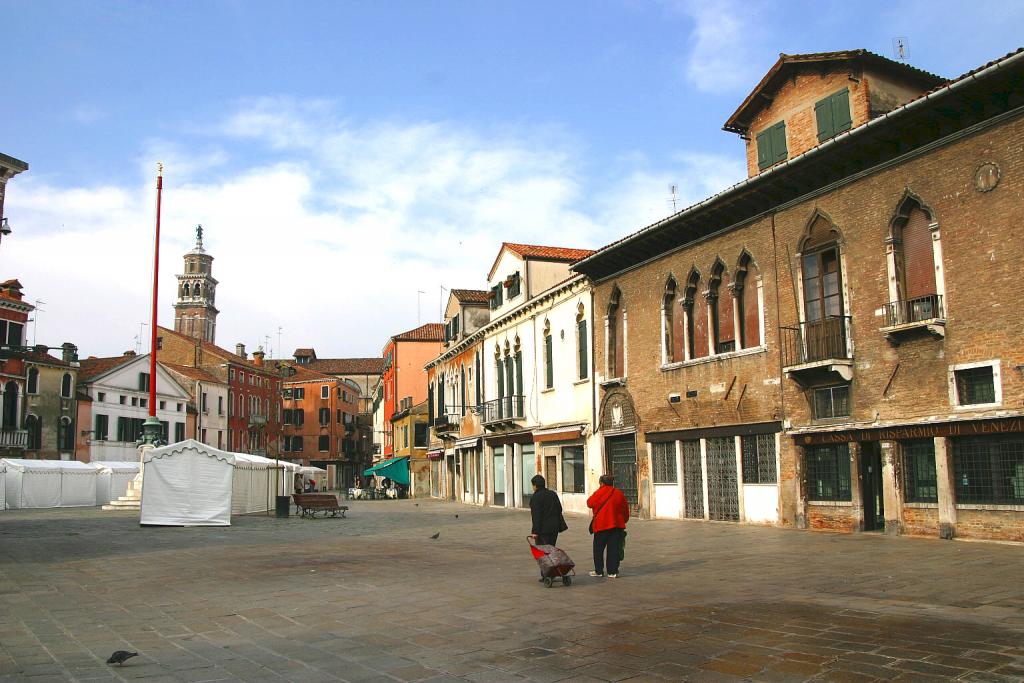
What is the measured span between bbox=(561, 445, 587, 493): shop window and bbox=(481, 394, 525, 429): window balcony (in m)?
4.20

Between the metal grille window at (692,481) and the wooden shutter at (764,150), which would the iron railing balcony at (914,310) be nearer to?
the wooden shutter at (764,150)

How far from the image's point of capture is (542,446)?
32531mm

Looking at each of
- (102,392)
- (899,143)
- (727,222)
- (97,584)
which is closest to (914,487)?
(899,143)

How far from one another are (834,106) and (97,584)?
59.4ft

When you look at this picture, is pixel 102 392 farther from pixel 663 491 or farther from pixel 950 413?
pixel 950 413

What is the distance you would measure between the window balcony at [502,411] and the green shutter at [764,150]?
14919 mm

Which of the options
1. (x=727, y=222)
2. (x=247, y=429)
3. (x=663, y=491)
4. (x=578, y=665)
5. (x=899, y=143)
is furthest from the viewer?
(x=247, y=429)

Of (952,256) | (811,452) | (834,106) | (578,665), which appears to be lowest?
(578,665)

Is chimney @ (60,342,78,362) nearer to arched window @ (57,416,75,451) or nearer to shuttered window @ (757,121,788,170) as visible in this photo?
arched window @ (57,416,75,451)

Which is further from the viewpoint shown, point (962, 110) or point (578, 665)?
point (962, 110)

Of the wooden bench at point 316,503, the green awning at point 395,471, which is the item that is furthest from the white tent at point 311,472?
the wooden bench at point 316,503

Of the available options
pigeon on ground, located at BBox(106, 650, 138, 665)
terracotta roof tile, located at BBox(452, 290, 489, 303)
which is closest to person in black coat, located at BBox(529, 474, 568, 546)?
pigeon on ground, located at BBox(106, 650, 138, 665)

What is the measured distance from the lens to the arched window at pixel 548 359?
31922mm

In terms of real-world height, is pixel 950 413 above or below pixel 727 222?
below
